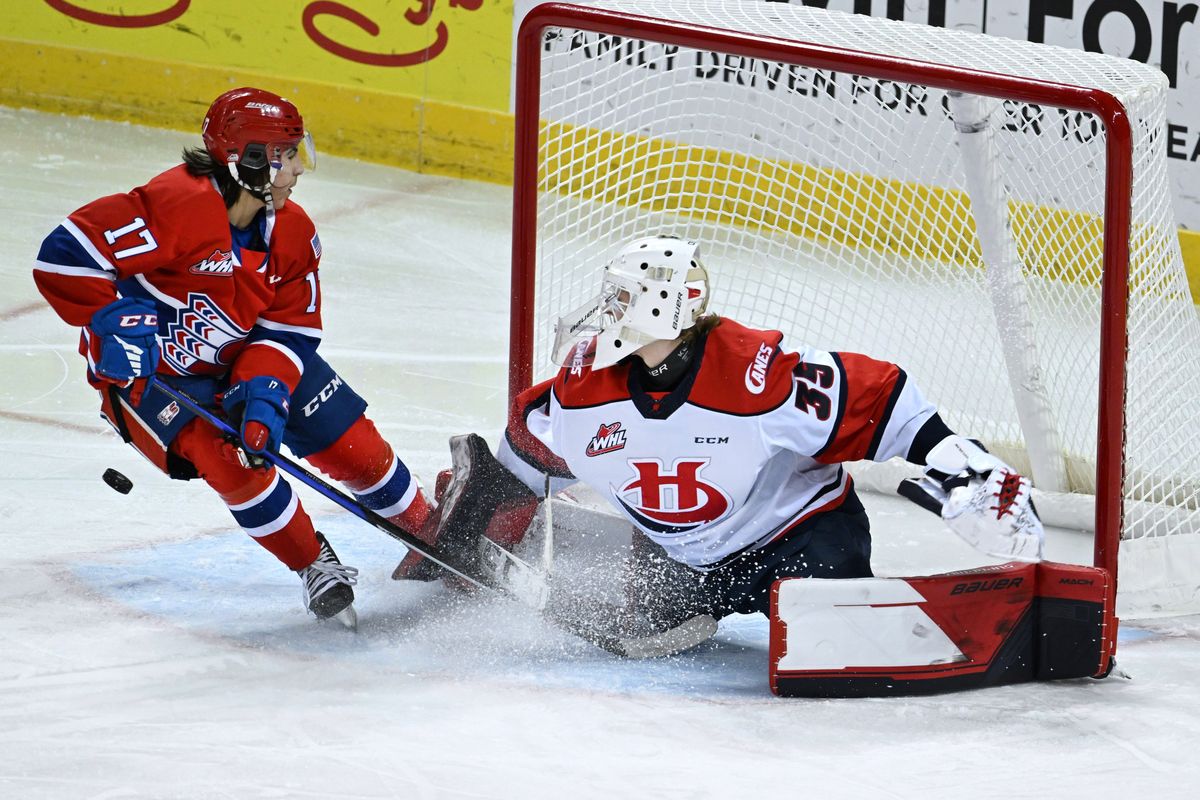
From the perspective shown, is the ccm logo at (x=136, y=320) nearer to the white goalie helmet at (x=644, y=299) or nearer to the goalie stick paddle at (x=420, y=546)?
the goalie stick paddle at (x=420, y=546)

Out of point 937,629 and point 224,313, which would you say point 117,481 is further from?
point 937,629

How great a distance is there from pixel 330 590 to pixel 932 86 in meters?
1.43

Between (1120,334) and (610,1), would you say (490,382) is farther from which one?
(1120,334)

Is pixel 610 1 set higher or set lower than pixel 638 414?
higher

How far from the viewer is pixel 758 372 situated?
9.75 ft

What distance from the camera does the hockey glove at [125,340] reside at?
3.06 m

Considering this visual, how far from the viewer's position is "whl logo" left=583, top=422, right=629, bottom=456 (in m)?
3.03

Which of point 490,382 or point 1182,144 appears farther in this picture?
point 1182,144

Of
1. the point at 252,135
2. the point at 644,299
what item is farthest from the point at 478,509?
the point at 252,135

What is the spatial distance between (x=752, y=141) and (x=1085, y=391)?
109cm

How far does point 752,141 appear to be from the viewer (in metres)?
4.54

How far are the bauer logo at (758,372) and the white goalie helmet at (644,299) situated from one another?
12 cm

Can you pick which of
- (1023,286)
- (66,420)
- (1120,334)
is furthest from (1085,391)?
(66,420)

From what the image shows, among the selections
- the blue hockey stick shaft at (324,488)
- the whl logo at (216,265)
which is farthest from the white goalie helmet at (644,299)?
the whl logo at (216,265)
